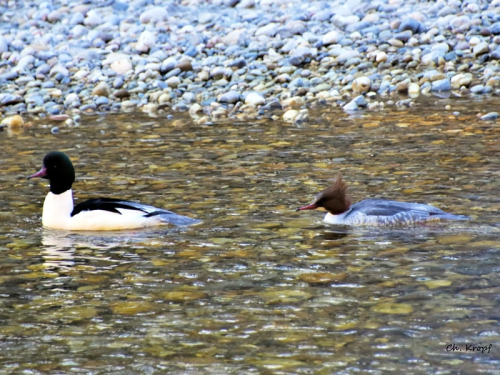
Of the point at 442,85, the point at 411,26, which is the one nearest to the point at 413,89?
the point at 442,85

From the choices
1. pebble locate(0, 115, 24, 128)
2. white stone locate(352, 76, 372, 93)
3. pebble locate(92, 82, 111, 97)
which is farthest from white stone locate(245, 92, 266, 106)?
pebble locate(0, 115, 24, 128)

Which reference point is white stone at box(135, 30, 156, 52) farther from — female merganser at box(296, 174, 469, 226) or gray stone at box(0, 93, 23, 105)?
female merganser at box(296, 174, 469, 226)

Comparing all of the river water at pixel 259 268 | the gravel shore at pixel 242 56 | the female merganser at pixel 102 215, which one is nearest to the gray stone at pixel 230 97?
the gravel shore at pixel 242 56

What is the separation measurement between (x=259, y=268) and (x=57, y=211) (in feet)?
7.84

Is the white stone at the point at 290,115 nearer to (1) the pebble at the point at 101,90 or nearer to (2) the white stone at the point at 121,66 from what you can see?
(1) the pebble at the point at 101,90

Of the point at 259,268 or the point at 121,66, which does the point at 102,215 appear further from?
the point at 121,66

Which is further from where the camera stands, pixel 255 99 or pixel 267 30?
pixel 267 30

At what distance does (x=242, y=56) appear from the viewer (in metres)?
18.2

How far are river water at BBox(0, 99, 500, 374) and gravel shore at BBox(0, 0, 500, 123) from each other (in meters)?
3.67

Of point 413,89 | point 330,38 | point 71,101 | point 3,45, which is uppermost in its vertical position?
point 3,45

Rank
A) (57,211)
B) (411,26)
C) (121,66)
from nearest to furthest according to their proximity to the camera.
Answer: (57,211) → (121,66) → (411,26)

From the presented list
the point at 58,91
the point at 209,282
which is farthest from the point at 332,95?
the point at 209,282

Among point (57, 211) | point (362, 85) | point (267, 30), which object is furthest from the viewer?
point (267, 30)

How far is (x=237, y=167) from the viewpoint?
11.2 m
